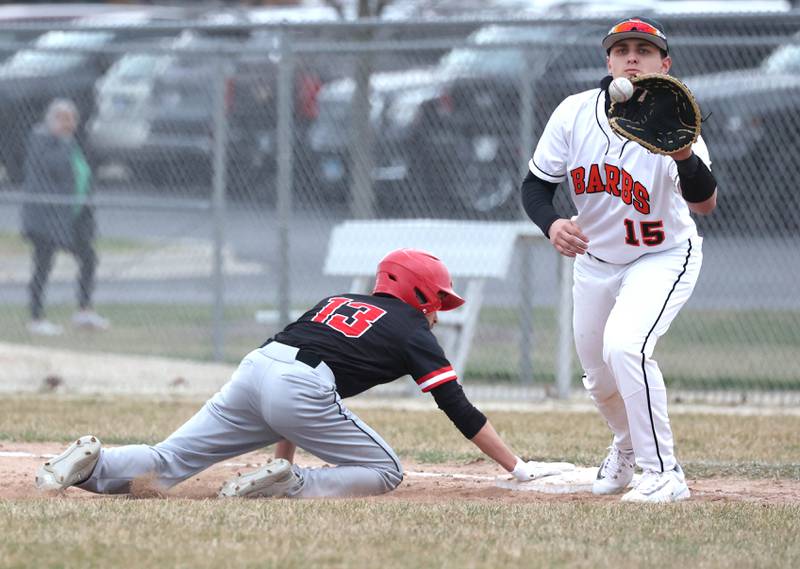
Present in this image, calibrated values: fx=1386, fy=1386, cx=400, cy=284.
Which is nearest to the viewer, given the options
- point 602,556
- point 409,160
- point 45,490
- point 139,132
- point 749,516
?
point 602,556

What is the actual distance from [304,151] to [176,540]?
5599mm

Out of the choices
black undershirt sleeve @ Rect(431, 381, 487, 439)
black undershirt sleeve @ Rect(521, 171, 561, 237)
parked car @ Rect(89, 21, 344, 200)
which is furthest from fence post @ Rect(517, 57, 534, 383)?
black undershirt sleeve @ Rect(431, 381, 487, 439)

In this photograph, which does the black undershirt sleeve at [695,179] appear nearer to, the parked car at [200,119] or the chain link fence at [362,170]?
the chain link fence at [362,170]

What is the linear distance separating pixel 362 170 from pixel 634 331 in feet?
14.3

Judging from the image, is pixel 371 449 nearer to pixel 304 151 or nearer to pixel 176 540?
pixel 176 540

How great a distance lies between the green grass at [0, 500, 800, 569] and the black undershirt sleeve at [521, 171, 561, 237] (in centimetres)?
109

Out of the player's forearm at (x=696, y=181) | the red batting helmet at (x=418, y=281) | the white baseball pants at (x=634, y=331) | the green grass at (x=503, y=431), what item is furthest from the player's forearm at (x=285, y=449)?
the player's forearm at (x=696, y=181)

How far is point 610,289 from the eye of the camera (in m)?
5.37

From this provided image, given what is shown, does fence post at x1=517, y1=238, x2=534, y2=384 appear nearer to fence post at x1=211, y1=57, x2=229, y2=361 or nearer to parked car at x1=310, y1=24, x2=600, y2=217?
parked car at x1=310, y1=24, x2=600, y2=217

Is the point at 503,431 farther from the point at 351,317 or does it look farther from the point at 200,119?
the point at 200,119

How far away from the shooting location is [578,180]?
5340mm

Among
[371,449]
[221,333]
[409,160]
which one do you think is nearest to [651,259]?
[371,449]

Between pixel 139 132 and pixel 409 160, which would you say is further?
pixel 139 132

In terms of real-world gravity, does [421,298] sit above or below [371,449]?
above
